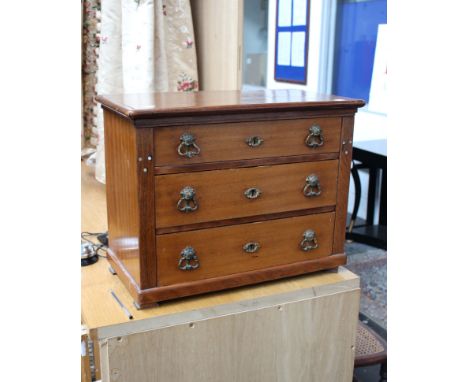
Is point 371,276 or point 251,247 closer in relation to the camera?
point 251,247

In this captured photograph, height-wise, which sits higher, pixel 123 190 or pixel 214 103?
pixel 214 103

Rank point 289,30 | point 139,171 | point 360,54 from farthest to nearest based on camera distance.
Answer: point 289,30 → point 360,54 → point 139,171

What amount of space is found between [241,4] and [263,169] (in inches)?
26.1


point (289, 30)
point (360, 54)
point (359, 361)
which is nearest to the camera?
point (359, 361)

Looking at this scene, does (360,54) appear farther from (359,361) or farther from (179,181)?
(179,181)

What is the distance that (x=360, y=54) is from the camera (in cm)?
358

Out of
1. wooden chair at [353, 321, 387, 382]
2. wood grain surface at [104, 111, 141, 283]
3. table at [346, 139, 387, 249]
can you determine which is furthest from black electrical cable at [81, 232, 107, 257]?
table at [346, 139, 387, 249]

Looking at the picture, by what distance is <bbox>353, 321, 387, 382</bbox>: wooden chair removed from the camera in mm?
1483

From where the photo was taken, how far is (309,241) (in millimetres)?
1158

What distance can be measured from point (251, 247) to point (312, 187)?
183 millimetres

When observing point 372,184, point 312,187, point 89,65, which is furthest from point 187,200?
point 372,184

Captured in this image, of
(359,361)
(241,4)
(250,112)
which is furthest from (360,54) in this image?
(250,112)

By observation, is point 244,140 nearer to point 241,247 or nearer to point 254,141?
point 254,141

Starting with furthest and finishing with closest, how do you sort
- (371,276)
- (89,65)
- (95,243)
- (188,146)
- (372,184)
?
(372,184), (371,276), (89,65), (95,243), (188,146)
